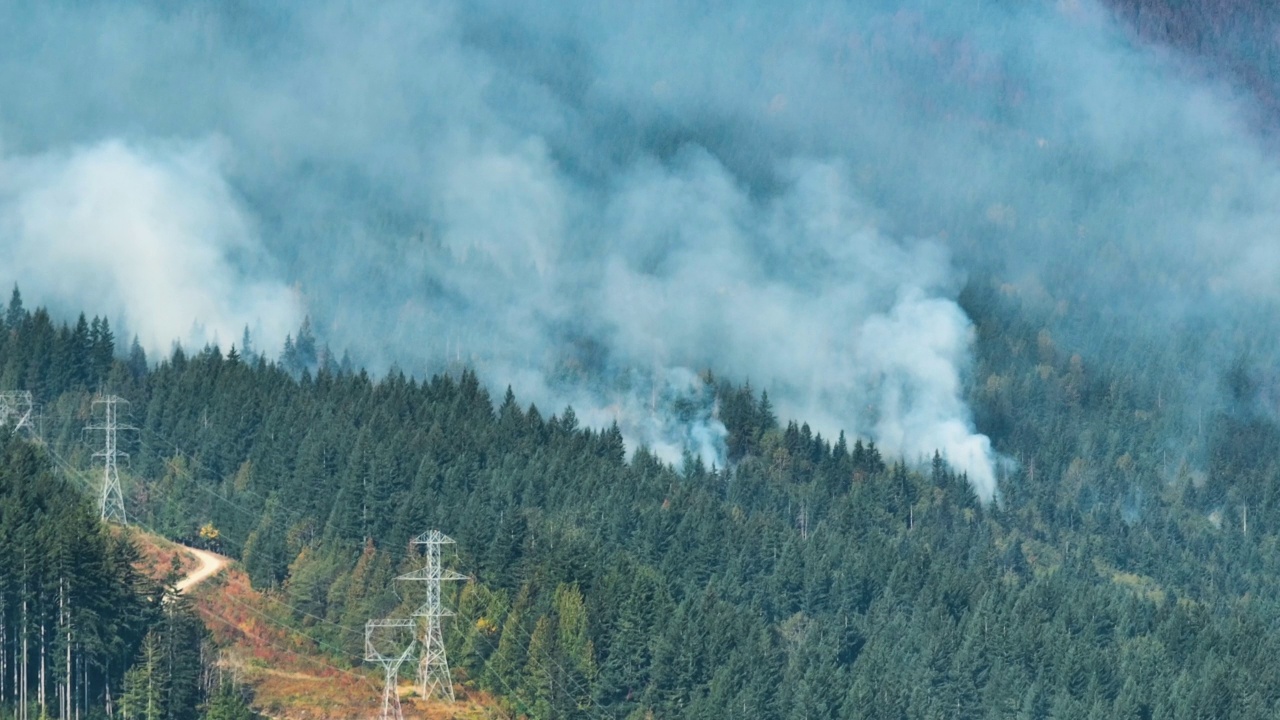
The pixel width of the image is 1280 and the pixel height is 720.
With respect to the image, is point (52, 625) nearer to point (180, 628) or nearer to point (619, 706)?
point (180, 628)

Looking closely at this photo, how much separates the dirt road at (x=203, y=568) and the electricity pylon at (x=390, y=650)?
10.8 metres

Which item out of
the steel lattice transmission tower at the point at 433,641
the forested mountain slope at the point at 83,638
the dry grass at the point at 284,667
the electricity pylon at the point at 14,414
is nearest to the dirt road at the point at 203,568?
the dry grass at the point at 284,667

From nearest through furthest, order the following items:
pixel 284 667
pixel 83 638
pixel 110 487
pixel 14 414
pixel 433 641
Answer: pixel 83 638, pixel 433 641, pixel 284 667, pixel 110 487, pixel 14 414

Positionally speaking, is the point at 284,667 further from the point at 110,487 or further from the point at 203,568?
the point at 110,487

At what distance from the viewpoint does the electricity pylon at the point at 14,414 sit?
456ft

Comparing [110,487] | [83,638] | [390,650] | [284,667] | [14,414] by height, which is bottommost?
[83,638]

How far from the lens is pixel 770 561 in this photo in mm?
162875

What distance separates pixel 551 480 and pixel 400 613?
36.3 meters

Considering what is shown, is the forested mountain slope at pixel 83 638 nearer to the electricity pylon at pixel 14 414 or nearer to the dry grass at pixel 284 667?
the dry grass at pixel 284 667

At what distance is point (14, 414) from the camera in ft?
465

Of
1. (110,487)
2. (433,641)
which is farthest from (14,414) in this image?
(433,641)

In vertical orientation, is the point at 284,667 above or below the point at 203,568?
below

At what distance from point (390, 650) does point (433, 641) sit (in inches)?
119

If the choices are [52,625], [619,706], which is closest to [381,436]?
[619,706]
